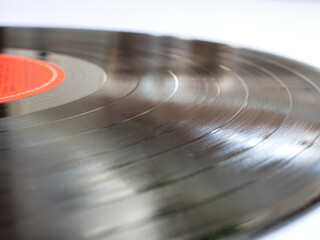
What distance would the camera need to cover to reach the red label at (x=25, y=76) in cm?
107

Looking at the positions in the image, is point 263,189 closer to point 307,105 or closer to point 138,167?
point 138,167

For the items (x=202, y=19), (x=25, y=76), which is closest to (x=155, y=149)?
(x=25, y=76)

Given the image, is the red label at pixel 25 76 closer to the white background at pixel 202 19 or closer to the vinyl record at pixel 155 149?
the vinyl record at pixel 155 149

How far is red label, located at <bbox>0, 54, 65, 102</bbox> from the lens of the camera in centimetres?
107

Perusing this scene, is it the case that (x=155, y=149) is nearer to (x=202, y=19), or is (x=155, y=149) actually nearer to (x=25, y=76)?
(x=25, y=76)

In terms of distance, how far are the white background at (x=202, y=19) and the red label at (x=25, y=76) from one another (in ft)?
2.38

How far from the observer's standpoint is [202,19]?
2.91m

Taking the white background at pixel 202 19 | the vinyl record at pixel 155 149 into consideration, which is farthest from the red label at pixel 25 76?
the white background at pixel 202 19

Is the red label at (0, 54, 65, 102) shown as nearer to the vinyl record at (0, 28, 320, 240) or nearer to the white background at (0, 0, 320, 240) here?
the vinyl record at (0, 28, 320, 240)

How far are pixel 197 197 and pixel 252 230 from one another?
0.09 m

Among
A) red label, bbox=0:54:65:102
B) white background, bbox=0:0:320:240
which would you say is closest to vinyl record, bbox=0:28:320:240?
red label, bbox=0:54:65:102

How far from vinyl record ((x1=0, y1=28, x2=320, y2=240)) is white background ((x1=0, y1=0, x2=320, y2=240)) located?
2.34 ft

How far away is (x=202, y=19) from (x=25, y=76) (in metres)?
1.89

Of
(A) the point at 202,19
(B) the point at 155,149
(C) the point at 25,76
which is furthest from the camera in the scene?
(A) the point at 202,19
